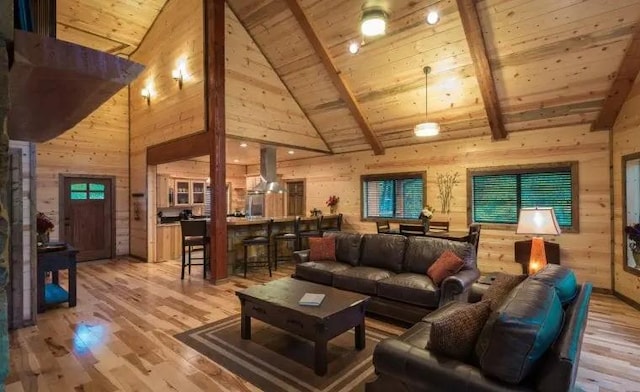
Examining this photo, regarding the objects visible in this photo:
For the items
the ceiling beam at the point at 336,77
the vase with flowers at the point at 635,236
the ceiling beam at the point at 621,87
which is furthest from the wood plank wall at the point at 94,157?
the vase with flowers at the point at 635,236

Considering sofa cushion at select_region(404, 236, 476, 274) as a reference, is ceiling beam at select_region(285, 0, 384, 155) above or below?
above

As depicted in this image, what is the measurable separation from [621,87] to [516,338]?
181 inches

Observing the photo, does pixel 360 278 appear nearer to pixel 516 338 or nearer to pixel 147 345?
pixel 147 345

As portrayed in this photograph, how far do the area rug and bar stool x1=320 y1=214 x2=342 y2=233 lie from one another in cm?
404

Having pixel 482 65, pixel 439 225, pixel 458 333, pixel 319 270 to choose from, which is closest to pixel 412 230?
pixel 439 225

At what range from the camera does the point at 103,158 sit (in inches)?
304

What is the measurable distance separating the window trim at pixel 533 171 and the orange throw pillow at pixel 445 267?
2562 millimetres

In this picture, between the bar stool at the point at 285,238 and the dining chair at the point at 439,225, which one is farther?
the bar stool at the point at 285,238

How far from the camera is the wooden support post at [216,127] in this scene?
545 cm

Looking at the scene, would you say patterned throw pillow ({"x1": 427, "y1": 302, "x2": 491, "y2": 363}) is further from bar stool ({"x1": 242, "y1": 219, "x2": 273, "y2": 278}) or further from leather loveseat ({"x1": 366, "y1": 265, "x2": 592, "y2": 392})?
bar stool ({"x1": 242, "y1": 219, "x2": 273, "y2": 278})

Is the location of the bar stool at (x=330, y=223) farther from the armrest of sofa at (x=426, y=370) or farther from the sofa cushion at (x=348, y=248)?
the armrest of sofa at (x=426, y=370)

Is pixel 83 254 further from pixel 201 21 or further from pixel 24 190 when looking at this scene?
pixel 201 21

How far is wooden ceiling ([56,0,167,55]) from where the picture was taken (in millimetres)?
6102

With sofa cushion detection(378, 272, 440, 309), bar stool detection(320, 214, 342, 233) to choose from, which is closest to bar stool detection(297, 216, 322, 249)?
Answer: bar stool detection(320, 214, 342, 233)
